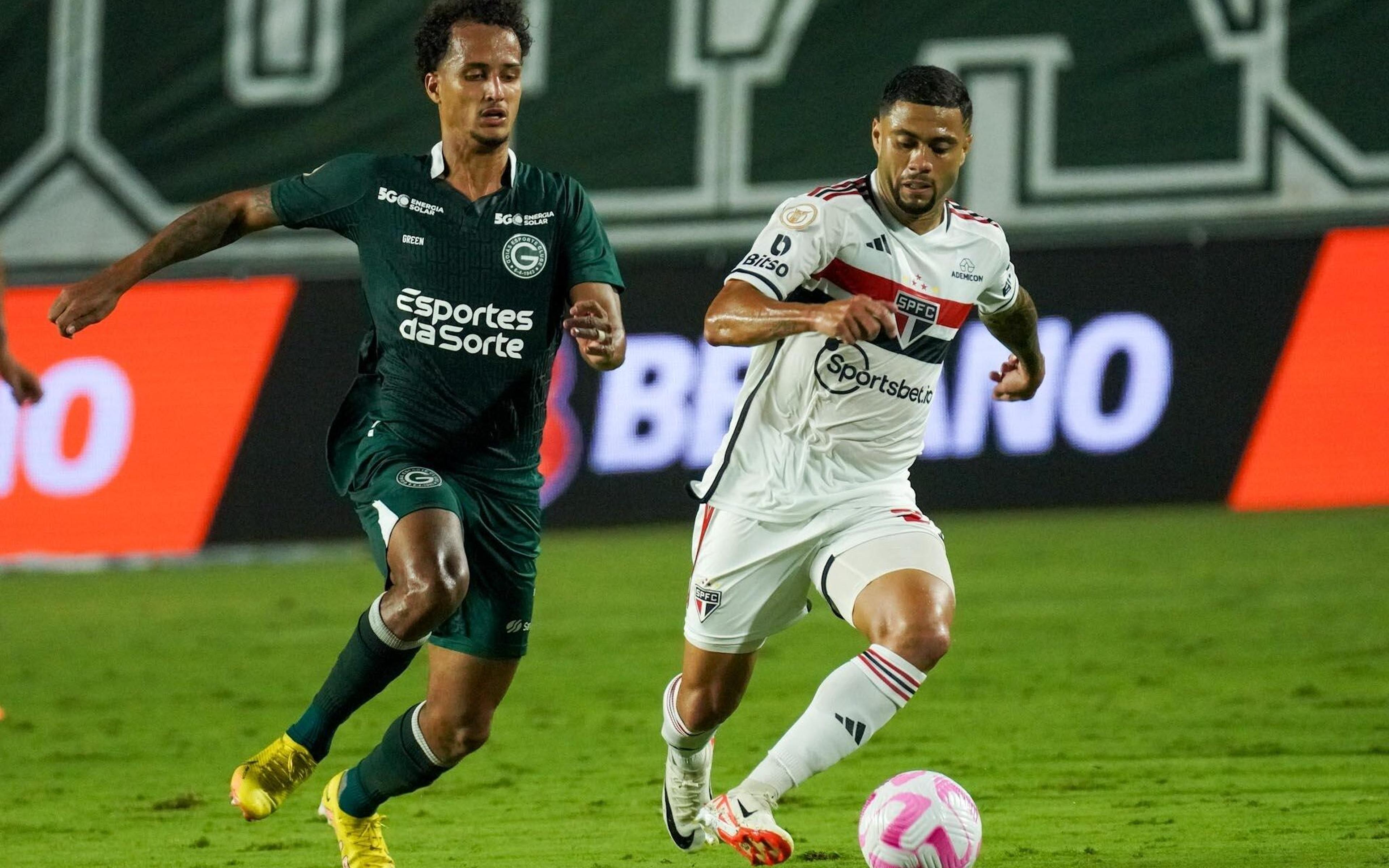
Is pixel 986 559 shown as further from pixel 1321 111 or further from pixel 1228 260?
pixel 1321 111

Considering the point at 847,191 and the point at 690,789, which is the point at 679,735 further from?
the point at 847,191

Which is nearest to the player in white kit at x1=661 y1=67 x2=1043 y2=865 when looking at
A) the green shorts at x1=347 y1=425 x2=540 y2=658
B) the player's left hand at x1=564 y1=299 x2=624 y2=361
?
the player's left hand at x1=564 y1=299 x2=624 y2=361

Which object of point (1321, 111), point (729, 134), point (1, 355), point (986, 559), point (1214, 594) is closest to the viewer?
point (1, 355)

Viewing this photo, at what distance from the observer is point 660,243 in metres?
14.6

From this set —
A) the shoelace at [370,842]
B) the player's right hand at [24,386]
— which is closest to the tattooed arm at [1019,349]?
the shoelace at [370,842]

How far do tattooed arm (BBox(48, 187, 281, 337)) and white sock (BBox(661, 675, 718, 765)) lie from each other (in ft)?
6.14

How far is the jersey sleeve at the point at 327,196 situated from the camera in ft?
17.5

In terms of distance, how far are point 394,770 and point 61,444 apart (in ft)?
27.9

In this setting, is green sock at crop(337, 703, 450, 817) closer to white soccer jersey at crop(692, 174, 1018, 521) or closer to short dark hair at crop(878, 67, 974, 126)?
white soccer jersey at crop(692, 174, 1018, 521)

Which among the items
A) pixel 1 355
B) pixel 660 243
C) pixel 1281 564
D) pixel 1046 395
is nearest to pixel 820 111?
pixel 660 243

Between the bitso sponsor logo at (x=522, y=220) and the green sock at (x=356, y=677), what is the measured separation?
1.18 metres

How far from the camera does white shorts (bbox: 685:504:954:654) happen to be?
5.15 meters

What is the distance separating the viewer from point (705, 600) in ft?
17.6

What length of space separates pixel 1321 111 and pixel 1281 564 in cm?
409
